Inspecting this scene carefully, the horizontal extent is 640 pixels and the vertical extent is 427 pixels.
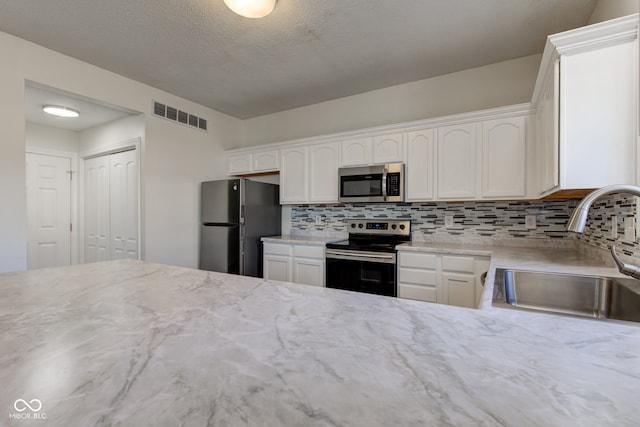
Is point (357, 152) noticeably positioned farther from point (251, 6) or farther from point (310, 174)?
point (251, 6)

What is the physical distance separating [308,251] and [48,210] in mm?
3905

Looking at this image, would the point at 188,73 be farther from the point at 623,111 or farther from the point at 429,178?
the point at 623,111

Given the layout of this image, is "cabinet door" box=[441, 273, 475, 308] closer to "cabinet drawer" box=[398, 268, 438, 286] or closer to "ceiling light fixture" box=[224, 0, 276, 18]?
"cabinet drawer" box=[398, 268, 438, 286]

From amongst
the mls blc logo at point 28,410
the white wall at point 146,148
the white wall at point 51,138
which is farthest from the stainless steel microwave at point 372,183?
the white wall at point 51,138

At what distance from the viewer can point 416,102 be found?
318 centimetres

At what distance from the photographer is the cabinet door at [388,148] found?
294 cm

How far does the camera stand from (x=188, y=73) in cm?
297

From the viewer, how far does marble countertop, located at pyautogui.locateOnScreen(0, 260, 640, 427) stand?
1.27 ft

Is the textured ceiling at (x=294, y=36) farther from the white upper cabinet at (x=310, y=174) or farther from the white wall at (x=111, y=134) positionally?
the white upper cabinet at (x=310, y=174)

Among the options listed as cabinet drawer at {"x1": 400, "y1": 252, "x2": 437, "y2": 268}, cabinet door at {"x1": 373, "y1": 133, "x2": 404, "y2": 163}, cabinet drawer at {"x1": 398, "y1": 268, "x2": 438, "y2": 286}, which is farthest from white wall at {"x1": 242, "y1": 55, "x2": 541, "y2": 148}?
cabinet drawer at {"x1": 398, "y1": 268, "x2": 438, "y2": 286}

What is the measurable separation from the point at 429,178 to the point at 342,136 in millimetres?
1016

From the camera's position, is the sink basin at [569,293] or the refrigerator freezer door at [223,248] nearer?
the sink basin at [569,293]

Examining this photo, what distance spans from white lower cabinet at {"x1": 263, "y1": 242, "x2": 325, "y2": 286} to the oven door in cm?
13

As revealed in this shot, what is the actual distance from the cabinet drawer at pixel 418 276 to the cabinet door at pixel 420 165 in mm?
694
